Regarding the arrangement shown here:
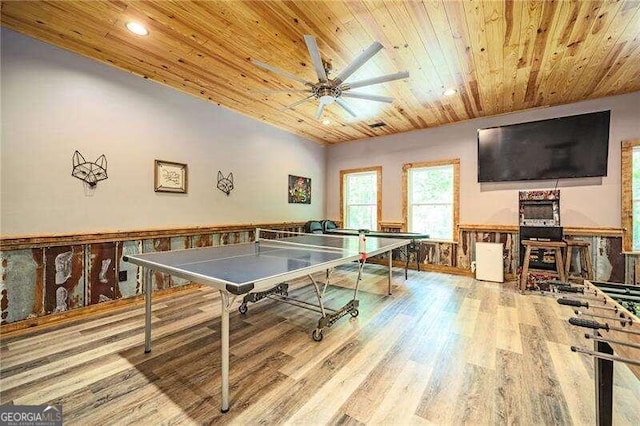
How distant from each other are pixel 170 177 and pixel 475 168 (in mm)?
5104

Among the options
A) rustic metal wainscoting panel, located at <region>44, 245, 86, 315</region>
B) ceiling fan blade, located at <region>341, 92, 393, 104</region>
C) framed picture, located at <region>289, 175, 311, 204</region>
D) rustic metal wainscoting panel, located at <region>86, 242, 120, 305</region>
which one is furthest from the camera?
framed picture, located at <region>289, 175, 311, 204</region>

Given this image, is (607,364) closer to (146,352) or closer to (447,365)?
(447,365)

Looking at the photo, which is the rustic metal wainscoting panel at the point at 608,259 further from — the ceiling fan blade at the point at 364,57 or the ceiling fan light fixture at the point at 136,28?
the ceiling fan light fixture at the point at 136,28

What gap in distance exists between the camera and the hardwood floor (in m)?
1.60

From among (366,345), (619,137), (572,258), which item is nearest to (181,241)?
(366,345)

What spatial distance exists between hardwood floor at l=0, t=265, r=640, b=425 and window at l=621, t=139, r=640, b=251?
182 centimetres

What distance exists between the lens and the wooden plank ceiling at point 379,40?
7.34ft

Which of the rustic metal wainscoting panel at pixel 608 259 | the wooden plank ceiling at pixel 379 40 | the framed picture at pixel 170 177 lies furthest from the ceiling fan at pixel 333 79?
the rustic metal wainscoting panel at pixel 608 259

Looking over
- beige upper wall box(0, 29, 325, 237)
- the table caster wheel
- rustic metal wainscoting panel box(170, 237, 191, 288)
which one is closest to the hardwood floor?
the table caster wheel

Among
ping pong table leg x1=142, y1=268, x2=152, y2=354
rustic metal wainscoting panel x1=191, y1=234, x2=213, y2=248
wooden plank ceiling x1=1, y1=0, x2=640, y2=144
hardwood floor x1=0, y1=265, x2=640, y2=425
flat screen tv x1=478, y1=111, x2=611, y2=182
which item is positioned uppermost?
wooden plank ceiling x1=1, y1=0, x2=640, y2=144

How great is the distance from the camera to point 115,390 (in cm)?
177

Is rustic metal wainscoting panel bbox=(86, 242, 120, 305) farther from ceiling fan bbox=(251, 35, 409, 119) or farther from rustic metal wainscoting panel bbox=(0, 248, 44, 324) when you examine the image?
ceiling fan bbox=(251, 35, 409, 119)

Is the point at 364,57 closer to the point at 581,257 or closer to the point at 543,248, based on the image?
the point at 543,248

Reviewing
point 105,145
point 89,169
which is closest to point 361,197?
point 105,145
